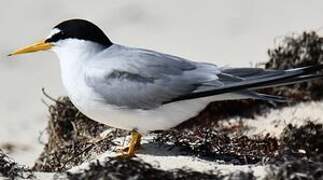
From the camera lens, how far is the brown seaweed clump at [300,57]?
8125 mm

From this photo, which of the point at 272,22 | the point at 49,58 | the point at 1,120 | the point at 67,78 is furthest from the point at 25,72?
the point at 67,78

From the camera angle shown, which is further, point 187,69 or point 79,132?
point 79,132

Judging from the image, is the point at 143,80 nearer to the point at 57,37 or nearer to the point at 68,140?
the point at 57,37

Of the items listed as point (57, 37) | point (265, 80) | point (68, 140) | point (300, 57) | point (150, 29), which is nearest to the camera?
point (265, 80)

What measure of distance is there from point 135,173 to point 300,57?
3257 millimetres

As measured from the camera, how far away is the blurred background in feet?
32.1

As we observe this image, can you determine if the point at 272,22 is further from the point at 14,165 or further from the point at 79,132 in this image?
the point at 14,165

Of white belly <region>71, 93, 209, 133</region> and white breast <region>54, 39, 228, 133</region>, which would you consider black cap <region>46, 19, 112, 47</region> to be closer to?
white breast <region>54, 39, 228, 133</region>

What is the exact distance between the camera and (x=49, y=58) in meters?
10.5

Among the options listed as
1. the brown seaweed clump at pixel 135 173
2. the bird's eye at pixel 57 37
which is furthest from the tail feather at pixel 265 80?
the bird's eye at pixel 57 37

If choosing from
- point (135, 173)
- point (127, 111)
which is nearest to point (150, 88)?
point (127, 111)

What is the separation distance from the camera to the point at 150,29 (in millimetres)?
10758

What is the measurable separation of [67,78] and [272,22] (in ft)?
16.0

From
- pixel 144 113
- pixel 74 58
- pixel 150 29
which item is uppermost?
pixel 150 29
